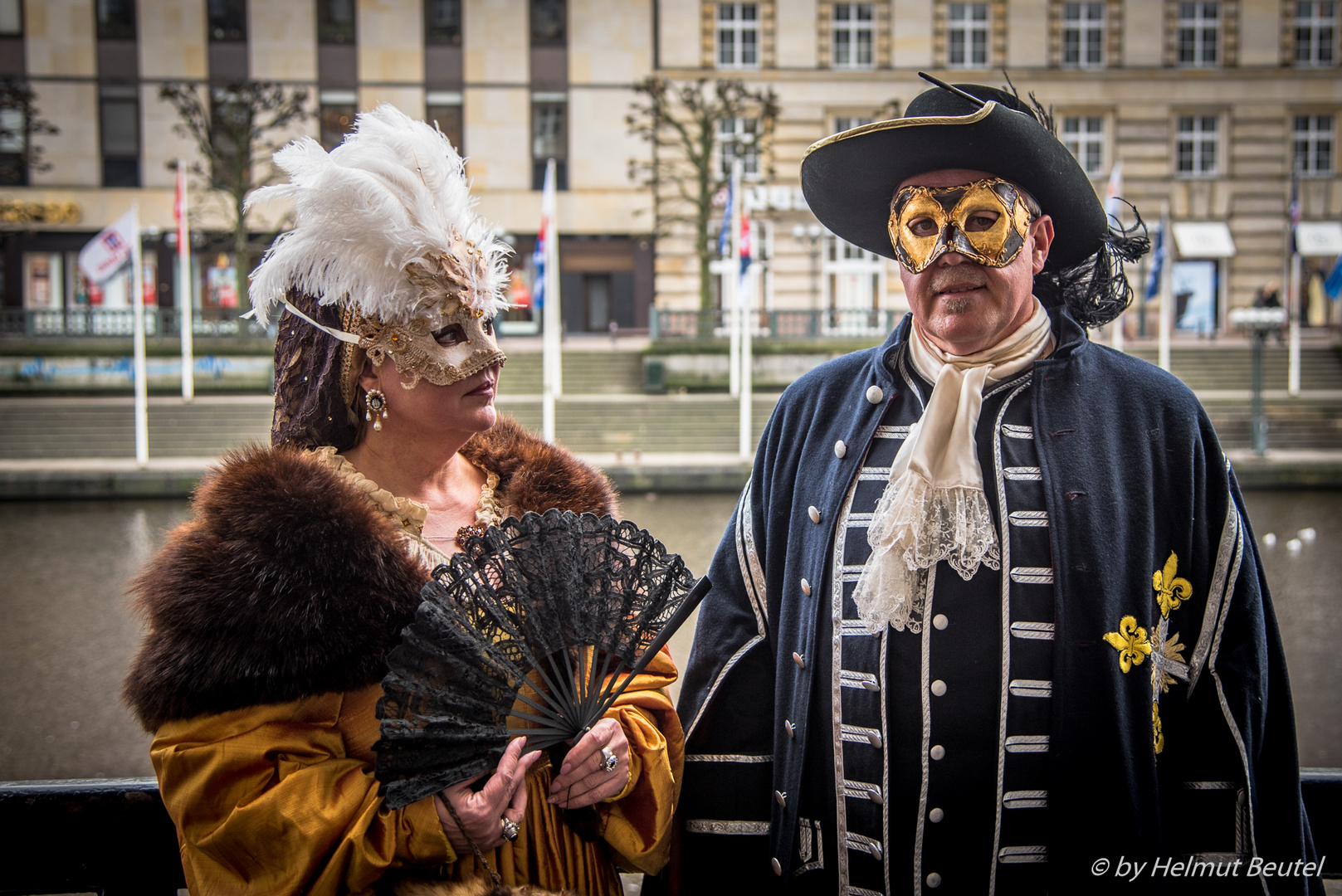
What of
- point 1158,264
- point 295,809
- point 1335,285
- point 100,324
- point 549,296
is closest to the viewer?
point 295,809

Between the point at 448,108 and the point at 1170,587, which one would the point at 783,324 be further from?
the point at 1170,587

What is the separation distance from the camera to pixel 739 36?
30.0m

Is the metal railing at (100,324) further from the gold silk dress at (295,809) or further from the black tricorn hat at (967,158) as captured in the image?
the gold silk dress at (295,809)

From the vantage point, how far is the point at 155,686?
1.71 metres

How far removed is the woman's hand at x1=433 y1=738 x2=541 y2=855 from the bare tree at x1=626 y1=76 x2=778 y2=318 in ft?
69.9

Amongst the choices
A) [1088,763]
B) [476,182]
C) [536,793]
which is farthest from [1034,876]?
[476,182]

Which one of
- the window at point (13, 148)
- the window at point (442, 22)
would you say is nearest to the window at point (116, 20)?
the window at point (13, 148)

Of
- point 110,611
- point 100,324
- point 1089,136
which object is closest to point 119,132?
point 100,324

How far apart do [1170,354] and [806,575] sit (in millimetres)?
24124

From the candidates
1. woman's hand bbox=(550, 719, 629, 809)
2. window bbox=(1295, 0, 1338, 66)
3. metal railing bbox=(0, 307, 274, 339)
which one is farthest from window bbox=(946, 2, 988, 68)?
woman's hand bbox=(550, 719, 629, 809)

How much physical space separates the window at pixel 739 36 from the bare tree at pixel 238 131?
1262cm

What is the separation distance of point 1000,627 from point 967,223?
0.90 meters

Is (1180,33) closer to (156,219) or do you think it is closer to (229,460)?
(156,219)

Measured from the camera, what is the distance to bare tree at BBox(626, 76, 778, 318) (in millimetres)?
23766
